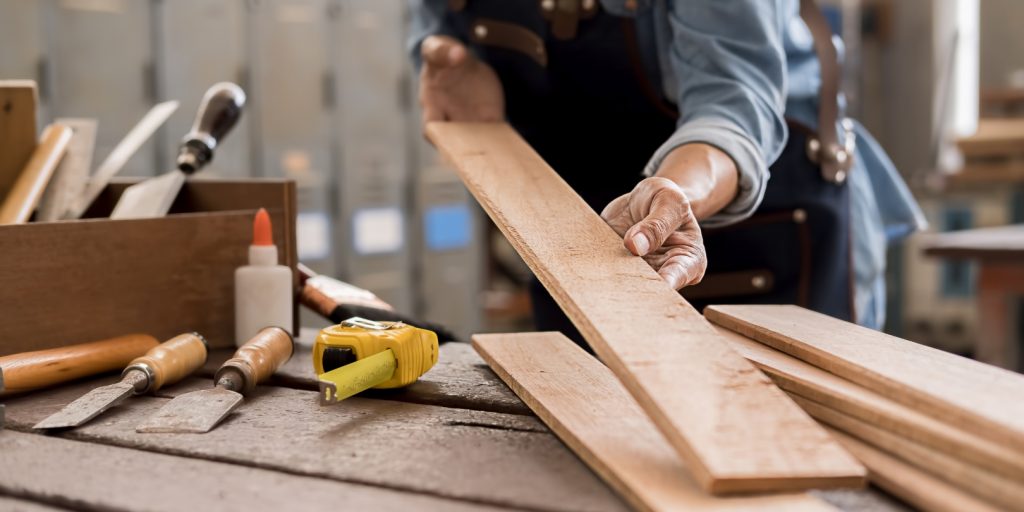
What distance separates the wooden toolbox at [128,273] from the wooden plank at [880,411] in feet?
2.11

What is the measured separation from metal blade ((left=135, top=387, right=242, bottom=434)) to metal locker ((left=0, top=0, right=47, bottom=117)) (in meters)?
2.40

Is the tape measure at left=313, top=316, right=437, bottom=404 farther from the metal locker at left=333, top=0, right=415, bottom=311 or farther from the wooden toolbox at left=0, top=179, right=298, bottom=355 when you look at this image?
the metal locker at left=333, top=0, right=415, bottom=311

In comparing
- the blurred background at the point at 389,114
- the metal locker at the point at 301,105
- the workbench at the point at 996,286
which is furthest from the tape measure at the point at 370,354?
the metal locker at the point at 301,105

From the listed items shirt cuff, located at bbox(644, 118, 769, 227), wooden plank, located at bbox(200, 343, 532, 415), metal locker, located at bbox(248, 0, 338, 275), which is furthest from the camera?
metal locker, located at bbox(248, 0, 338, 275)

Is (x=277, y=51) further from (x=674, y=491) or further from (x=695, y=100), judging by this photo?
(x=674, y=491)

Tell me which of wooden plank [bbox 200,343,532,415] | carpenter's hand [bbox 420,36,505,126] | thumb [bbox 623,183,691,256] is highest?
carpenter's hand [bbox 420,36,505,126]

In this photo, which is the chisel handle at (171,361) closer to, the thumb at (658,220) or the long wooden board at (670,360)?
the long wooden board at (670,360)

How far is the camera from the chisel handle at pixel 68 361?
0.88 metres

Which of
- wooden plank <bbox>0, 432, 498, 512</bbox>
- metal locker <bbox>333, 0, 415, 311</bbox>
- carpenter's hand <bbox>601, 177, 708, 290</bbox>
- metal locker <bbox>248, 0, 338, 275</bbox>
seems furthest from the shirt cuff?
metal locker <bbox>333, 0, 415, 311</bbox>

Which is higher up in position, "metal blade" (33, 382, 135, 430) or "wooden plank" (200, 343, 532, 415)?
"metal blade" (33, 382, 135, 430)

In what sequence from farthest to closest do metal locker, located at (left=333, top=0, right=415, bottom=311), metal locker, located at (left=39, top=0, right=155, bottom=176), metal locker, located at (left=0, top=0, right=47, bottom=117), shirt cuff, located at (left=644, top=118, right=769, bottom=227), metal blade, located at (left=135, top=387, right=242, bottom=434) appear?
metal locker, located at (left=333, top=0, right=415, bottom=311)
metal locker, located at (left=39, top=0, right=155, bottom=176)
metal locker, located at (left=0, top=0, right=47, bottom=117)
shirt cuff, located at (left=644, top=118, right=769, bottom=227)
metal blade, located at (left=135, top=387, right=242, bottom=434)

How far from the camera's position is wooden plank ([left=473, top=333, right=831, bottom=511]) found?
57cm

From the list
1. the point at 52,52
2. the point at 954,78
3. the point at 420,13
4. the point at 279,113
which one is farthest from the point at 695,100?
the point at 954,78

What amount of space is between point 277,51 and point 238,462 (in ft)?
10.5
